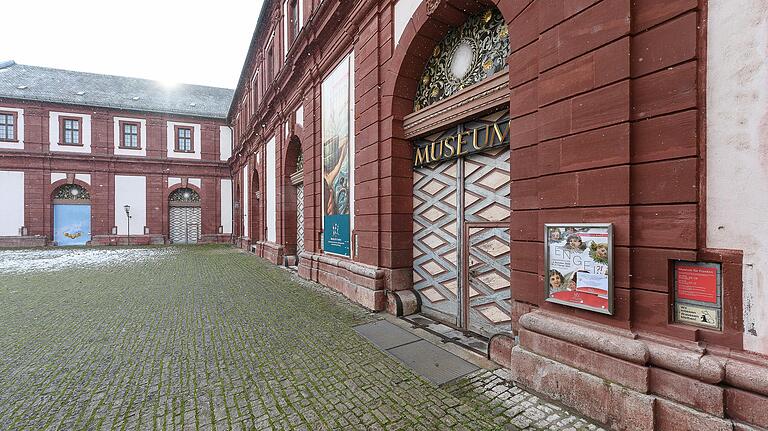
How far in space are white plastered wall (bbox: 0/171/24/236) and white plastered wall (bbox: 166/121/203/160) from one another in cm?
903

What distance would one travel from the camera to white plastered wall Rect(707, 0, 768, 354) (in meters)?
2.30

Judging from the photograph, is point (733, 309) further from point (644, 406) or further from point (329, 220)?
point (329, 220)

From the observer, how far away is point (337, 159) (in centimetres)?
848

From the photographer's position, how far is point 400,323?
225 inches

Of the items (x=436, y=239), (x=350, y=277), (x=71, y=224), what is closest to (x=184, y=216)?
(x=71, y=224)

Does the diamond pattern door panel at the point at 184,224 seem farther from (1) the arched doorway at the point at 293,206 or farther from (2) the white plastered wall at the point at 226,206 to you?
(1) the arched doorway at the point at 293,206

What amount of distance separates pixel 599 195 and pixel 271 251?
13303 millimetres

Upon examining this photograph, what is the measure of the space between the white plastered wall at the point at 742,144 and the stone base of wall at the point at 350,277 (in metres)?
4.79

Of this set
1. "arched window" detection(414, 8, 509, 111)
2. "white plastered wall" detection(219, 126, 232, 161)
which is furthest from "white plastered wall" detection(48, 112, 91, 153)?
"arched window" detection(414, 8, 509, 111)

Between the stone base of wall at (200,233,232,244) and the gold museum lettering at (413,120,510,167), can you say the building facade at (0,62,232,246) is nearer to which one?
the stone base of wall at (200,233,232,244)

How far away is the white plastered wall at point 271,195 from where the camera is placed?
1491 cm

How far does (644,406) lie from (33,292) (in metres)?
11.7

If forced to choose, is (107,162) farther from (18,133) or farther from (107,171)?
(18,133)

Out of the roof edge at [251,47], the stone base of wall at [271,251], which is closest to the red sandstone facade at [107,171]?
the roof edge at [251,47]
